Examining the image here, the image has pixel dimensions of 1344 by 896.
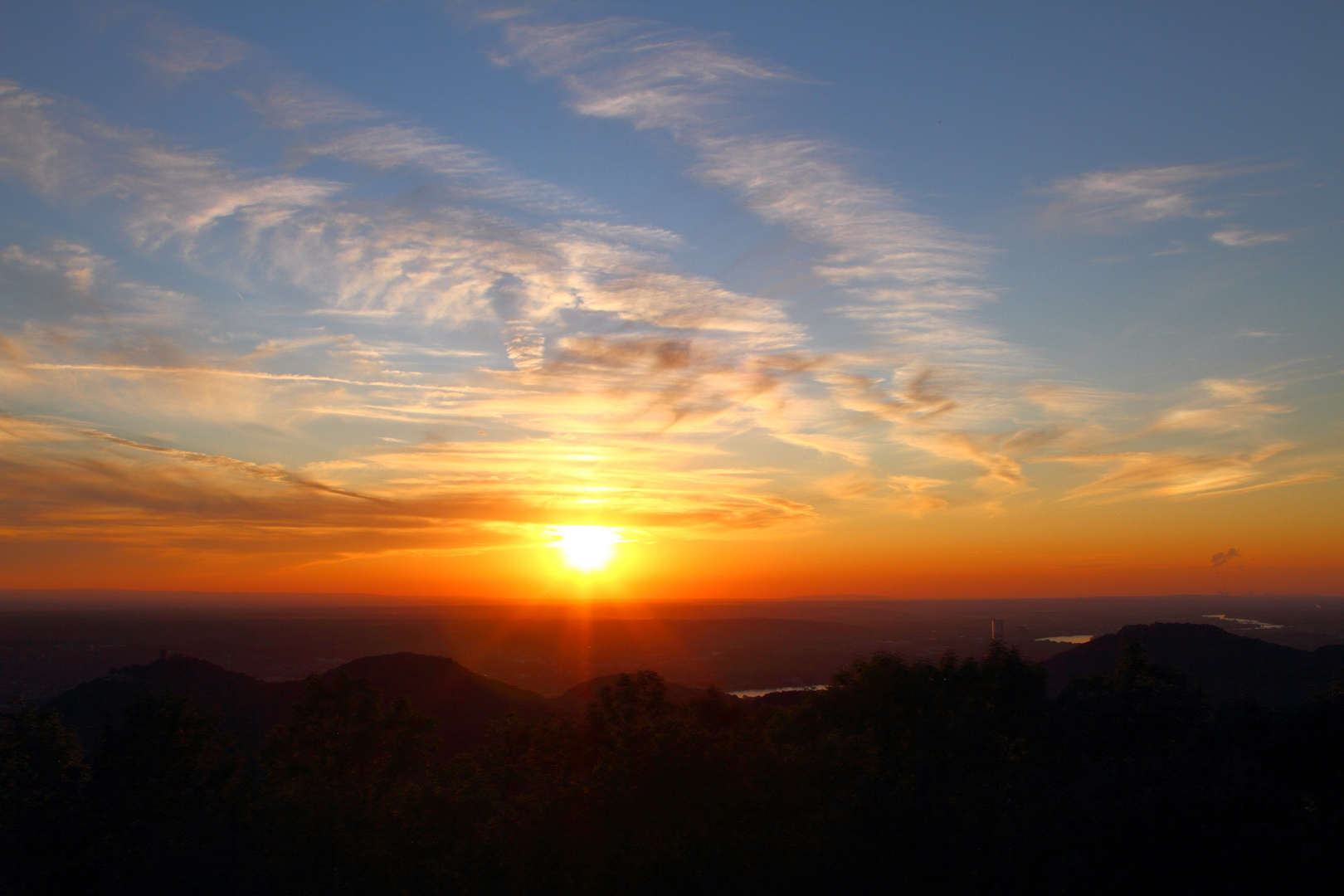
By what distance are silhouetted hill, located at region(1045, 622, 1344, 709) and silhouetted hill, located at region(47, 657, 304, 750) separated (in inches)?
3196

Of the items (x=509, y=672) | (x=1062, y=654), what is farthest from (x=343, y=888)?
(x=509, y=672)

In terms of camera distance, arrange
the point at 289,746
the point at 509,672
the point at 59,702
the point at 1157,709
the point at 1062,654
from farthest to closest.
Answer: the point at 509,672
the point at 1062,654
the point at 59,702
the point at 289,746
the point at 1157,709

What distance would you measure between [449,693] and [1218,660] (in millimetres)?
89910

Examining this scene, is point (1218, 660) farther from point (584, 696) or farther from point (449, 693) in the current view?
point (449, 693)

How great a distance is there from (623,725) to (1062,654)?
9274 cm

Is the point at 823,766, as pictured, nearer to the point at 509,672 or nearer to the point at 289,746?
the point at 289,746

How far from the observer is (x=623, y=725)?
4372 cm

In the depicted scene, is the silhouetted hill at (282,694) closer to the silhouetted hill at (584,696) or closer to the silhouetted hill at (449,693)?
the silhouetted hill at (449,693)

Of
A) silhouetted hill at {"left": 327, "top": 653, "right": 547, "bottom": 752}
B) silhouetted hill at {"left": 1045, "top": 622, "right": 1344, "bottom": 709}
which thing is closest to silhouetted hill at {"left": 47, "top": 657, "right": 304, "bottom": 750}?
silhouetted hill at {"left": 327, "top": 653, "right": 547, "bottom": 752}

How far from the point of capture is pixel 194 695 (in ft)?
255

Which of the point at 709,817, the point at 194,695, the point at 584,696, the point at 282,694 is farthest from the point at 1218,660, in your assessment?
the point at 194,695

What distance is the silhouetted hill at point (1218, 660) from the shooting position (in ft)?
276

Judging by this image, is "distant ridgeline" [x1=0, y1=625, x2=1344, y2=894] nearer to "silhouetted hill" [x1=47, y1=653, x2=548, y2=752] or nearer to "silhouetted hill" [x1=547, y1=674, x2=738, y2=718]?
"silhouetted hill" [x1=47, y1=653, x2=548, y2=752]

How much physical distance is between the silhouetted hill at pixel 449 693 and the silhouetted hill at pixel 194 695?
24.2 feet
